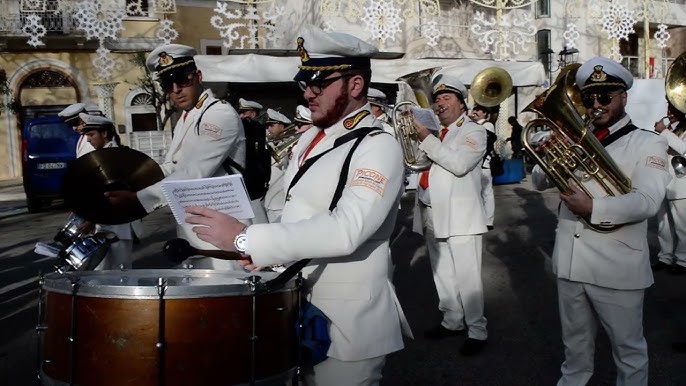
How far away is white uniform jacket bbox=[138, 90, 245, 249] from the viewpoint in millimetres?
3482

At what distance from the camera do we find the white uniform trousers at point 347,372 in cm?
242

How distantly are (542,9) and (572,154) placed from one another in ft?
81.8

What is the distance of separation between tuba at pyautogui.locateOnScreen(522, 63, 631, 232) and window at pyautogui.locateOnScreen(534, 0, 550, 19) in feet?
80.0

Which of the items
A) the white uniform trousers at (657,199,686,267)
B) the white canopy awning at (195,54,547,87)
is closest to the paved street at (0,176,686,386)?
the white uniform trousers at (657,199,686,267)

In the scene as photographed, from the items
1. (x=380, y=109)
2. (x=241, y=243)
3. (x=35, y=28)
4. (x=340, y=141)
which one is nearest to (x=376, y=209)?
(x=340, y=141)

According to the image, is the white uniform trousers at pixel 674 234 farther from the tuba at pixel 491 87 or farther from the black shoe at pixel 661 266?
the tuba at pixel 491 87

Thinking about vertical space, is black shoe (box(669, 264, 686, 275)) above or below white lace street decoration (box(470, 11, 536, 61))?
below

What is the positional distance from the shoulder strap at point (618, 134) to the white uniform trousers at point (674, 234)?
14.3 feet

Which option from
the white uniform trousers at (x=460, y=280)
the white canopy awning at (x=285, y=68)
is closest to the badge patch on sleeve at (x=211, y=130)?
the white uniform trousers at (x=460, y=280)

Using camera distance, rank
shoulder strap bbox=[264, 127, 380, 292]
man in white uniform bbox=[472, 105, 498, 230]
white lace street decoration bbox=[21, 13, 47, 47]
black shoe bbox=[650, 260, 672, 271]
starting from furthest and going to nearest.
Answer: white lace street decoration bbox=[21, 13, 47, 47], man in white uniform bbox=[472, 105, 498, 230], black shoe bbox=[650, 260, 672, 271], shoulder strap bbox=[264, 127, 380, 292]

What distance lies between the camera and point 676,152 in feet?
23.5

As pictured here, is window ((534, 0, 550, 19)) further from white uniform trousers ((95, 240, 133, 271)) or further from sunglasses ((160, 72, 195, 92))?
sunglasses ((160, 72, 195, 92))

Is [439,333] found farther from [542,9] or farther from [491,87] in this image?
[542,9]

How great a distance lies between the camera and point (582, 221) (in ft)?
11.7
